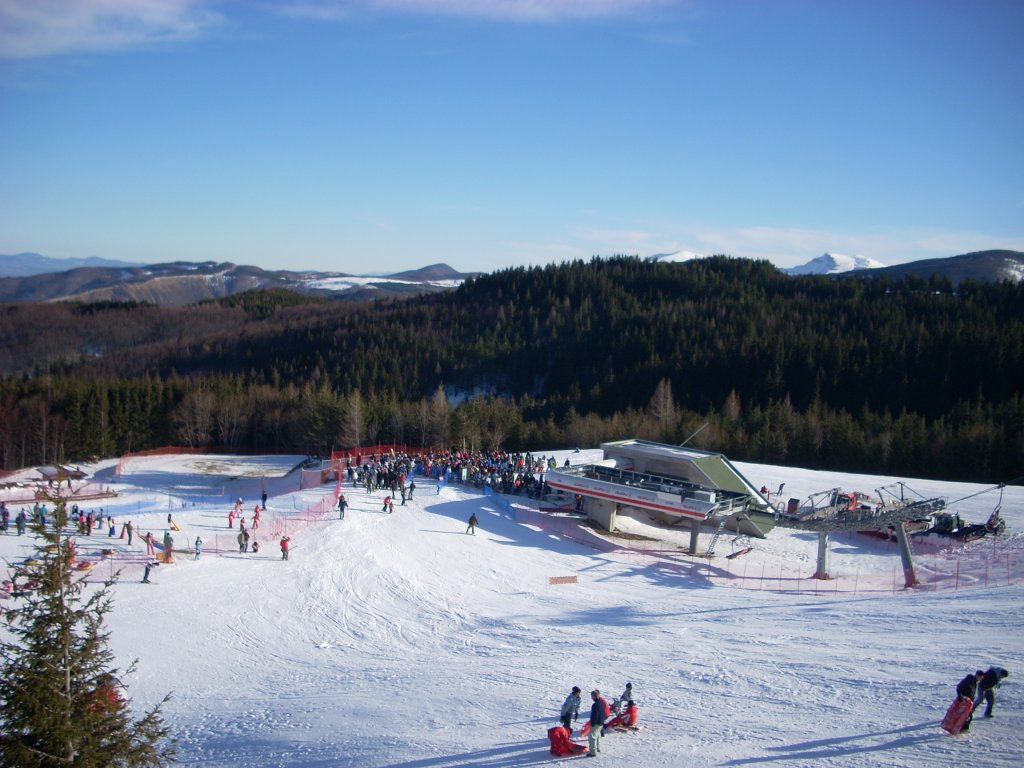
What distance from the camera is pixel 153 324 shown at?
178625mm

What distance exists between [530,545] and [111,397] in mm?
51953

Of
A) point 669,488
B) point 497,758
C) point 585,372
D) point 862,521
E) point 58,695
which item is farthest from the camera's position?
point 585,372

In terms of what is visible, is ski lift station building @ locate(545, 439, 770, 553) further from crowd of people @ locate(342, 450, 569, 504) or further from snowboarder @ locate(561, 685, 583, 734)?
snowboarder @ locate(561, 685, 583, 734)

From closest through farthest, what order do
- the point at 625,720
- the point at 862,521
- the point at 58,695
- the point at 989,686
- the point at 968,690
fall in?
the point at 58,695
the point at 968,690
the point at 989,686
the point at 625,720
the point at 862,521

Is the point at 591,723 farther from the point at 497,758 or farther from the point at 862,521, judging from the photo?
the point at 862,521

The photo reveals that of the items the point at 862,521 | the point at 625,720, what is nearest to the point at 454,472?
the point at 862,521

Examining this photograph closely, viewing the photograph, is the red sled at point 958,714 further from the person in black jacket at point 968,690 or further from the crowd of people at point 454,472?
the crowd of people at point 454,472

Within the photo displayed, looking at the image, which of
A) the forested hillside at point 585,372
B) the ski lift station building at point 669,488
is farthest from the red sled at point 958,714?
the forested hillside at point 585,372

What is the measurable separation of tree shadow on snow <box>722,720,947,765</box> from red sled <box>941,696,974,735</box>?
20 centimetres

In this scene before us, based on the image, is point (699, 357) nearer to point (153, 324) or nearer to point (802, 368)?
point (802, 368)

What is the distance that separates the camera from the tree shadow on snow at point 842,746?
12586 millimetres

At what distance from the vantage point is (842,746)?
12898 mm

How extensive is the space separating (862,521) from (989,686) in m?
15.8

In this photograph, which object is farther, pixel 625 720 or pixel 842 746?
pixel 625 720
